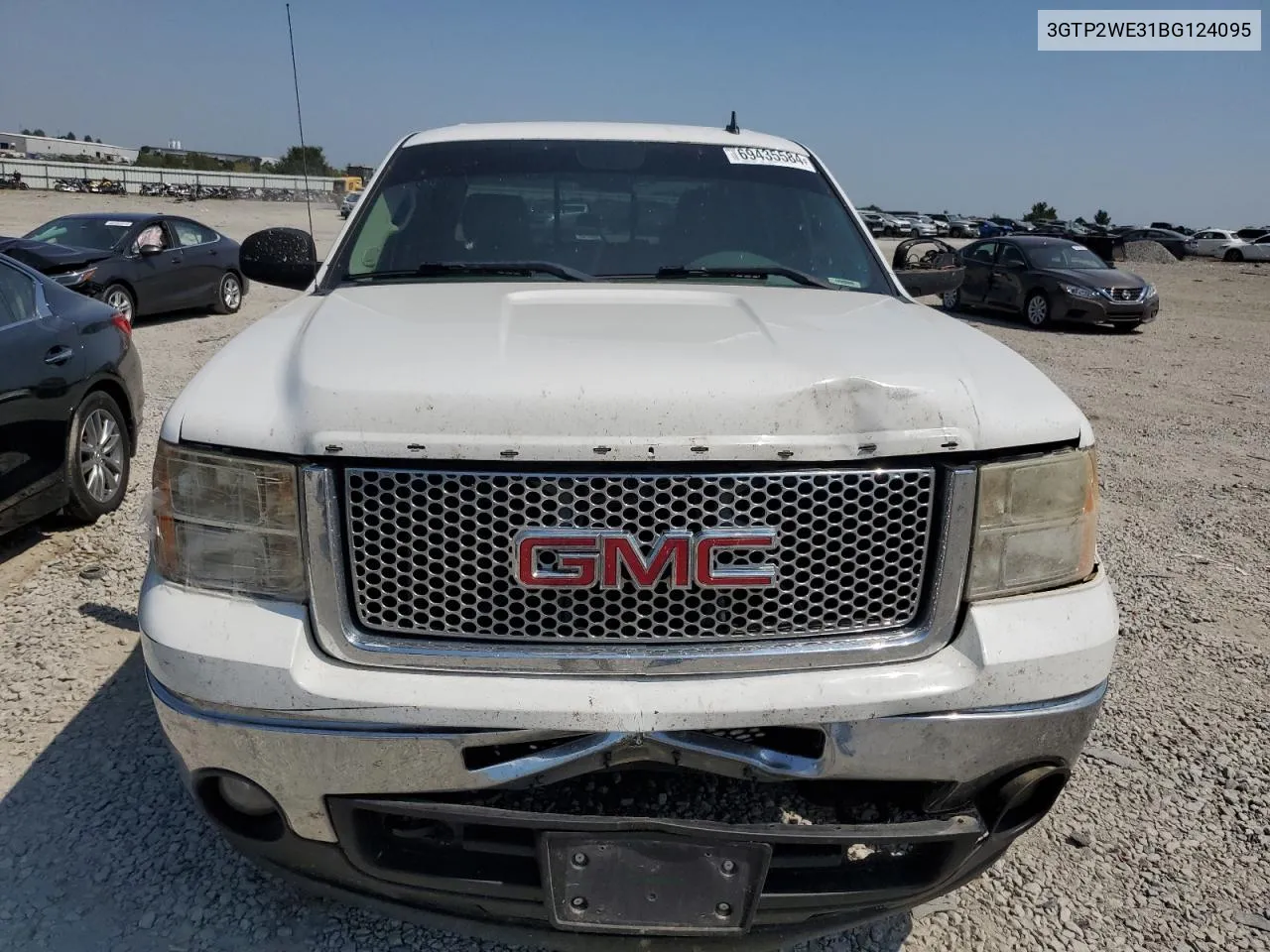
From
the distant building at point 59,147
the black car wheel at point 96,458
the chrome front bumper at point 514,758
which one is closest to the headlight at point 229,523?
the chrome front bumper at point 514,758

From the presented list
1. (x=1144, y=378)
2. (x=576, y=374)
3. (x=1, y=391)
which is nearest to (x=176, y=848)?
(x=576, y=374)

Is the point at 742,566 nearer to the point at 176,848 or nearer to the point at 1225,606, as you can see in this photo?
the point at 176,848

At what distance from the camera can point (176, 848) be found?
269 centimetres

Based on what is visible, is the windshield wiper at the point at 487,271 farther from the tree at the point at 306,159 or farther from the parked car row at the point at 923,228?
the parked car row at the point at 923,228

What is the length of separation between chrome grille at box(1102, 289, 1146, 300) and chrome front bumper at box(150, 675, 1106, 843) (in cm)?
1576

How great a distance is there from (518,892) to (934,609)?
39.7 inches

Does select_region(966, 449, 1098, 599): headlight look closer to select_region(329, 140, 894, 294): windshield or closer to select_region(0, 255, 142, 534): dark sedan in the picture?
select_region(329, 140, 894, 294): windshield

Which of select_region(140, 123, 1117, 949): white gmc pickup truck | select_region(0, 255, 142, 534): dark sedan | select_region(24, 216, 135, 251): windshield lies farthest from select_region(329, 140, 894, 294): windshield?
select_region(24, 216, 135, 251): windshield

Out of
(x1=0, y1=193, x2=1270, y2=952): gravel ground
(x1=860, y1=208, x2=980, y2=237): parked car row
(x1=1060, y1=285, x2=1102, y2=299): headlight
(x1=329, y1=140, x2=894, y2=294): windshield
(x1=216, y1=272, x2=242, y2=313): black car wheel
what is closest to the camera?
(x1=0, y1=193, x2=1270, y2=952): gravel ground

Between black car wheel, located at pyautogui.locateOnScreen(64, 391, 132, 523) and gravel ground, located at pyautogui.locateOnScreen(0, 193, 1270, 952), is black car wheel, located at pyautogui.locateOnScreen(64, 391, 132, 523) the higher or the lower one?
the higher one

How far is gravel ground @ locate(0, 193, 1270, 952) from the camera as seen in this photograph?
2.46m

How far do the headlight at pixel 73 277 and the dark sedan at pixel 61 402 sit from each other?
252 inches

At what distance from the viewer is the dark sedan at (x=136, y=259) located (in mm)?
11359

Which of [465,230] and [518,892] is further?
[465,230]
